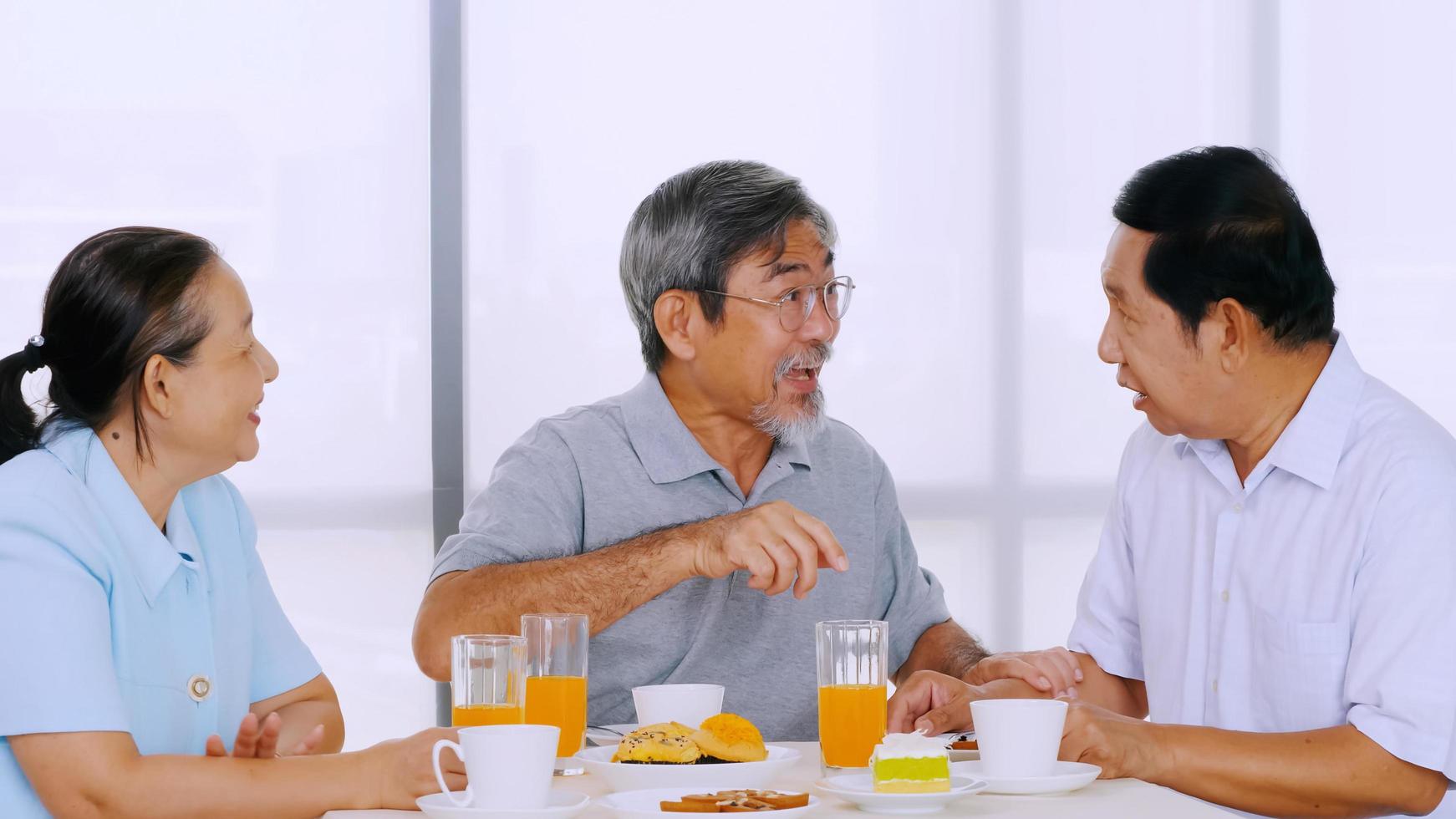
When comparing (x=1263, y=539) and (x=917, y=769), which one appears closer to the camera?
(x=917, y=769)

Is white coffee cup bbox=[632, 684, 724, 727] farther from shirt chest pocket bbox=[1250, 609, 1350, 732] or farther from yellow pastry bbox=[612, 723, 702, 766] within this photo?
shirt chest pocket bbox=[1250, 609, 1350, 732]

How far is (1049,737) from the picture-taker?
4.26ft

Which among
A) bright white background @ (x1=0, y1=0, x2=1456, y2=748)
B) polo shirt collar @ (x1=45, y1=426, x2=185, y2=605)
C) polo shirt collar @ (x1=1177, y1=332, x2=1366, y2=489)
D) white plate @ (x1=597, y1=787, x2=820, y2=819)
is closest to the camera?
white plate @ (x1=597, y1=787, x2=820, y2=819)

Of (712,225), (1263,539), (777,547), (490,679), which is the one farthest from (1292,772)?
(712,225)

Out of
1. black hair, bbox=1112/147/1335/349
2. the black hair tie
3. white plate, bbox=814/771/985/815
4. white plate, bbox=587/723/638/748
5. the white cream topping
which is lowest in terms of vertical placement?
white plate, bbox=587/723/638/748

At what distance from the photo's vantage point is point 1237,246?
1.69 m

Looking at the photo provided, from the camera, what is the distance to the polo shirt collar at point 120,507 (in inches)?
61.3

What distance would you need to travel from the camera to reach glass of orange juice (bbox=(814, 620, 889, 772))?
1.41m

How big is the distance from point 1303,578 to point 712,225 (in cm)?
97

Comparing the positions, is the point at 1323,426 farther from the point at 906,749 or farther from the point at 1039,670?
the point at 906,749

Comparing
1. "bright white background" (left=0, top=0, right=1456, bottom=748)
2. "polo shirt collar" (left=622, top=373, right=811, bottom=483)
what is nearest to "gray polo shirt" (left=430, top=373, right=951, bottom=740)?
"polo shirt collar" (left=622, top=373, right=811, bottom=483)

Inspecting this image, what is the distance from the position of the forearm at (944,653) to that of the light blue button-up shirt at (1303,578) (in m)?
0.16

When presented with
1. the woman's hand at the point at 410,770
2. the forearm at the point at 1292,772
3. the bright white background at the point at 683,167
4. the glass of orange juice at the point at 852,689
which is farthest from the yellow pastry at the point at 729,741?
the bright white background at the point at 683,167

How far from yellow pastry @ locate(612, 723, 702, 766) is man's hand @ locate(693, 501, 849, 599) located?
0.35 meters
